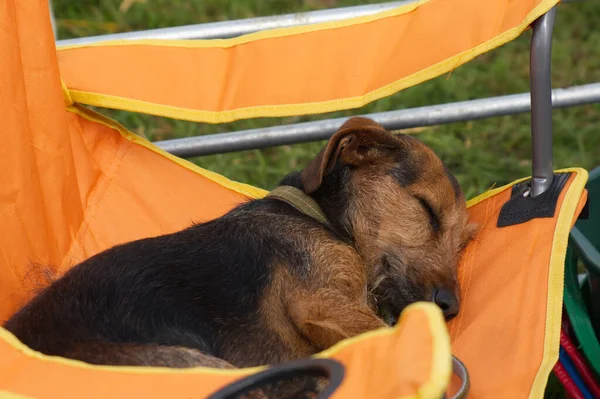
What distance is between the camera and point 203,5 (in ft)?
21.0

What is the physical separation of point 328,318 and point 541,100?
103 cm

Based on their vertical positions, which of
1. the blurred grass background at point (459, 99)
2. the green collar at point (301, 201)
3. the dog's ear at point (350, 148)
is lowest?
the blurred grass background at point (459, 99)

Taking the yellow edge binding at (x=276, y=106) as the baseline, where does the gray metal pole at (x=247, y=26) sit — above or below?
above

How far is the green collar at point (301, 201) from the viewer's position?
9.37 feet

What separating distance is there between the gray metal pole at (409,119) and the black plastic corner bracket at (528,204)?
641mm

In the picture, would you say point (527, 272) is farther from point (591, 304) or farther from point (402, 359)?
point (402, 359)

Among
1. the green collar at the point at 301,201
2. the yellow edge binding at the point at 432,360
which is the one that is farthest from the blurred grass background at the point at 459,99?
the yellow edge binding at the point at 432,360

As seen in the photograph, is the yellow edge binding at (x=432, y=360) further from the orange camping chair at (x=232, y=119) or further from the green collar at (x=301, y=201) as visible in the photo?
the green collar at (x=301, y=201)

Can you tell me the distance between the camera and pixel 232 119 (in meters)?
3.17

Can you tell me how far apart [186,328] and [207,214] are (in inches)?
41.6

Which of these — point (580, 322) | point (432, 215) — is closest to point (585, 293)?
point (580, 322)

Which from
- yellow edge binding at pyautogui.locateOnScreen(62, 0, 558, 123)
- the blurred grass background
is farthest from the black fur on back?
the blurred grass background

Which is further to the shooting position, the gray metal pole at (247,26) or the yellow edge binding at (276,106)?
the gray metal pole at (247,26)

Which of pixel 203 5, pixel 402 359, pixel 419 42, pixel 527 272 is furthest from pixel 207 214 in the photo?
pixel 203 5
